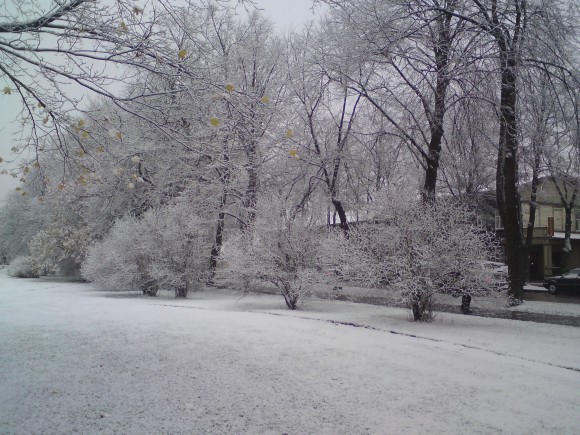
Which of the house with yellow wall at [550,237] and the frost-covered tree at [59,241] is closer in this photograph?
the frost-covered tree at [59,241]

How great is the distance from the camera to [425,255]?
11.6 meters

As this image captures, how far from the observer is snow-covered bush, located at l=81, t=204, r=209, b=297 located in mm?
19031

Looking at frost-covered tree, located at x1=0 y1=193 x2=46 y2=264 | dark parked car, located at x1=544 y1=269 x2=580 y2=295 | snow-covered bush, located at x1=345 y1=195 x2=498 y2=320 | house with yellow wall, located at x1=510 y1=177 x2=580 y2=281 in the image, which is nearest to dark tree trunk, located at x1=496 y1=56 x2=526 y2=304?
snow-covered bush, located at x1=345 y1=195 x2=498 y2=320

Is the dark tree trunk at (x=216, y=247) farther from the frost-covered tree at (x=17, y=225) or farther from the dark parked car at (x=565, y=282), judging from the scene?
the dark parked car at (x=565, y=282)

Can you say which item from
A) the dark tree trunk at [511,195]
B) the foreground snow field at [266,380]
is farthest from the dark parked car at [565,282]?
the foreground snow field at [266,380]

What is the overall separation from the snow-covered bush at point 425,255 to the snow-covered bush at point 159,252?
9.08 m

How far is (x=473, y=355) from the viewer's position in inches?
314

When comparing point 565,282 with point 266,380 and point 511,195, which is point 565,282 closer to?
point 511,195

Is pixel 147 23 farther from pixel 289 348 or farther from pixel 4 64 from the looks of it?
pixel 289 348

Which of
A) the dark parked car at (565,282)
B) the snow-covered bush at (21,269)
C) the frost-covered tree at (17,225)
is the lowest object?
the snow-covered bush at (21,269)

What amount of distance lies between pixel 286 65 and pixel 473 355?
21.4m

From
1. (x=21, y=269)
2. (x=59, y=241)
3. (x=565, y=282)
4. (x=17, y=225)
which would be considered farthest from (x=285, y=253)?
(x=17, y=225)

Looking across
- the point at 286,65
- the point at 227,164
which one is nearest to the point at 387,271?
the point at 227,164

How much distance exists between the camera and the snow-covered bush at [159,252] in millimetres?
19031
